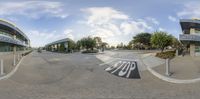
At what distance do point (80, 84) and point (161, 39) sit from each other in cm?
286

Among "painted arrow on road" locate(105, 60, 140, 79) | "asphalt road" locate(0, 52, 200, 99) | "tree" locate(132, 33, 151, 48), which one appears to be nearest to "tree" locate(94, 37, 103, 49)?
"asphalt road" locate(0, 52, 200, 99)

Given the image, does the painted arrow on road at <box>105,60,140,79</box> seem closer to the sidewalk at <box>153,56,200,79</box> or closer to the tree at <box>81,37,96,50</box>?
the sidewalk at <box>153,56,200,79</box>

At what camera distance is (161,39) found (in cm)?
798

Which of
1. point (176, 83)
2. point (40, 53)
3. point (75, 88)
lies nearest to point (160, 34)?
point (176, 83)

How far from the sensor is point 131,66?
32.3 feet

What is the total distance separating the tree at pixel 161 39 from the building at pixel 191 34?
0.43 m

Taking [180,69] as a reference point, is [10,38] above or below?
above

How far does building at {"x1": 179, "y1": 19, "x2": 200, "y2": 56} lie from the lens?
Answer: 305 inches

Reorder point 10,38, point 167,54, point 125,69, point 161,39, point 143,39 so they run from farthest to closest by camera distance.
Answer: point 10,38, point 125,69, point 167,54, point 143,39, point 161,39

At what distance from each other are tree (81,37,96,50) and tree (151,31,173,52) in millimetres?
2302

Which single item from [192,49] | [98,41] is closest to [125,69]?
[98,41]

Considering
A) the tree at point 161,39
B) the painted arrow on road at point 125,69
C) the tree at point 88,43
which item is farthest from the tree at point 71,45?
the tree at point 161,39

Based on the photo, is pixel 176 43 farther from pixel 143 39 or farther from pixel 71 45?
pixel 71 45

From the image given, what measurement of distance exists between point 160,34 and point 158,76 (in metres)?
1.76
